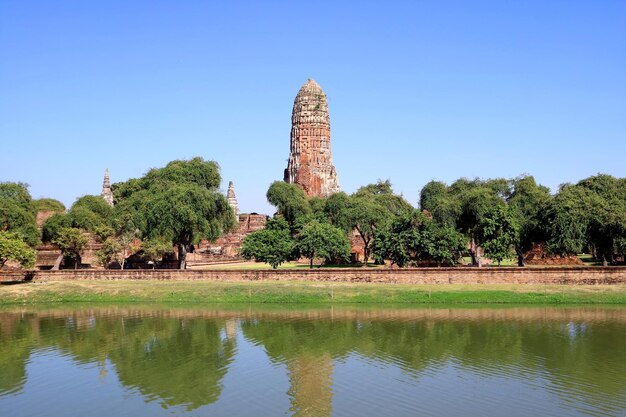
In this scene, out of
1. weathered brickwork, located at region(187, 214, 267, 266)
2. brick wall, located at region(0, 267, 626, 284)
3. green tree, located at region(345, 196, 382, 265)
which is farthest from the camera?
weathered brickwork, located at region(187, 214, 267, 266)

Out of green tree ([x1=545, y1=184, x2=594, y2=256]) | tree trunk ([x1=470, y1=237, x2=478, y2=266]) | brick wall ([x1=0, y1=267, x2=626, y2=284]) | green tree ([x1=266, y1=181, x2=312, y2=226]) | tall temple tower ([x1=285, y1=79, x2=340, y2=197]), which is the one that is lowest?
brick wall ([x1=0, y1=267, x2=626, y2=284])

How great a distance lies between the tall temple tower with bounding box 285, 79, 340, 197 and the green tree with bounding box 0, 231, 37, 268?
167 ft

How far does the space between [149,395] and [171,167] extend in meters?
43.1

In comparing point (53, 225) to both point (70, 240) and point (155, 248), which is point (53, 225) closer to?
point (70, 240)

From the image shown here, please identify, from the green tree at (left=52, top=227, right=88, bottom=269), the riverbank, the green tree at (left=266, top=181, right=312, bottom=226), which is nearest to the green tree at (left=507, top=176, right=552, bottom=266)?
the riverbank

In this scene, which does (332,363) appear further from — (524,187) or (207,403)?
(524,187)

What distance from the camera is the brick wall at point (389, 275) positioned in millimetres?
36375

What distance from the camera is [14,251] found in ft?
131

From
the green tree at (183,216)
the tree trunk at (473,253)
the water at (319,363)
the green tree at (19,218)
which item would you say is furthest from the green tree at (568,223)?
the green tree at (19,218)

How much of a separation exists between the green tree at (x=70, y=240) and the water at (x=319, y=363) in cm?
1575

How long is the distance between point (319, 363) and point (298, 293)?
607 inches

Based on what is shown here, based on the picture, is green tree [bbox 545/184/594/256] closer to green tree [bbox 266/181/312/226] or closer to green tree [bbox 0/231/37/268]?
green tree [bbox 266/181/312/226]

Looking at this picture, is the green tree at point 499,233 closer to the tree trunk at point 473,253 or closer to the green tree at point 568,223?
the green tree at point 568,223

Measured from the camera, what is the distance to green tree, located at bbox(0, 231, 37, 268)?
131 ft
